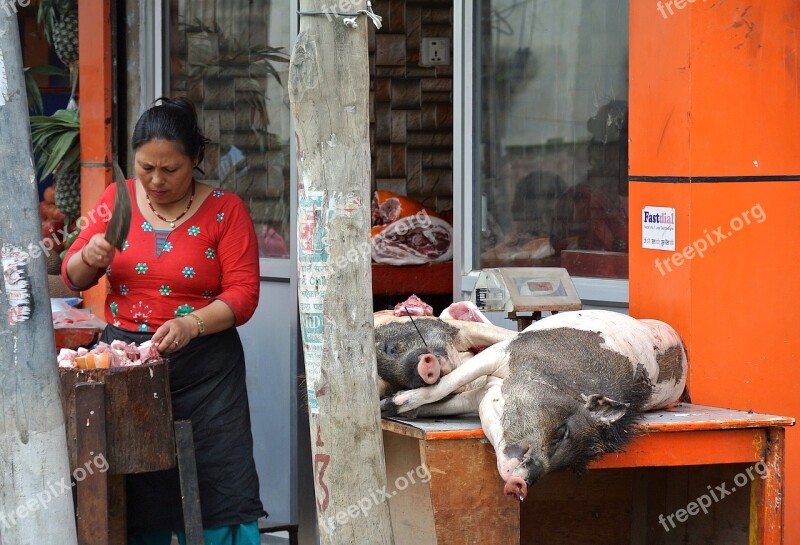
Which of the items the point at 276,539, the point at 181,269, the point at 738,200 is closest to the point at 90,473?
the point at 181,269

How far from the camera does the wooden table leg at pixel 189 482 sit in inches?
148

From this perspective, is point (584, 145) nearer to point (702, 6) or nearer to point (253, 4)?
point (702, 6)

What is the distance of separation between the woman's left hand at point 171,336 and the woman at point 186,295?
164 millimetres

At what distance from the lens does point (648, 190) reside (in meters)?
4.14

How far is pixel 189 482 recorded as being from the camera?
379 cm

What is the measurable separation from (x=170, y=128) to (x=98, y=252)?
20.2 inches

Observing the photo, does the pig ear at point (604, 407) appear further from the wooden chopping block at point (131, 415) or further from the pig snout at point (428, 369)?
the wooden chopping block at point (131, 415)

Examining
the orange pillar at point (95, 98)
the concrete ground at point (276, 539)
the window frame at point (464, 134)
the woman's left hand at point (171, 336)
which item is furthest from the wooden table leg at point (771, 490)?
the orange pillar at point (95, 98)

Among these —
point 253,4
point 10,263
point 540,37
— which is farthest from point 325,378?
point 253,4

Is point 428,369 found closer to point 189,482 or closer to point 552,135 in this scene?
point 189,482

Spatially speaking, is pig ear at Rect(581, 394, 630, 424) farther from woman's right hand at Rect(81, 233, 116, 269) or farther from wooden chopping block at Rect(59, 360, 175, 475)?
woman's right hand at Rect(81, 233, 116, 269)

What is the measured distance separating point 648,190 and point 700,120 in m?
0.34

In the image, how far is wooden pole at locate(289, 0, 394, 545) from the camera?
295 centimetres

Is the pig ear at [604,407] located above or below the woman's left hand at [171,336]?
below
